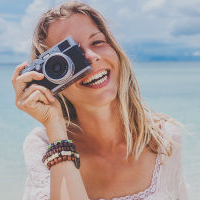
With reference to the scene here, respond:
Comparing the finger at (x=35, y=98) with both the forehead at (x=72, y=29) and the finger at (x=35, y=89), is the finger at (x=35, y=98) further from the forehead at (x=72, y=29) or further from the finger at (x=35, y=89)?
the forehead at (x=72, y=29)

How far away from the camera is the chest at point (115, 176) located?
1.77 m

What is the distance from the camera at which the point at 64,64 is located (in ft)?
5.19

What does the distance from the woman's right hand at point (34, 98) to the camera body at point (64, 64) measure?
5 cm

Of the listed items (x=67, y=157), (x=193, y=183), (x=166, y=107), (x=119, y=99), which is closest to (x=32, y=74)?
(x=67, y=157)

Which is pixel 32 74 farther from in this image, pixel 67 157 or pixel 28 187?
pixel 28 187

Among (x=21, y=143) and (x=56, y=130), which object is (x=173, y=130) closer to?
(x=56, y=130)

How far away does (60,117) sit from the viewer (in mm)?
1665

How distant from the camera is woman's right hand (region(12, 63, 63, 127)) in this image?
62.5 inches

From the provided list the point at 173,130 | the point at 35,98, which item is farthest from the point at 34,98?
the point at 173,130

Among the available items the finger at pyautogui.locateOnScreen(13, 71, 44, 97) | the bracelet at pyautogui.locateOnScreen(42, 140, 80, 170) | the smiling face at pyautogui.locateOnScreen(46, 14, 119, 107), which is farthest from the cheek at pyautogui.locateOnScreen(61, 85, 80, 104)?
the bracelet at pyautogui.locateOnScreen(42, 140, 80, 170)

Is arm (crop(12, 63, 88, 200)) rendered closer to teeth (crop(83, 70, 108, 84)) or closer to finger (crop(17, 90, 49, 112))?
finger (crop(17, 90, 49, 112))

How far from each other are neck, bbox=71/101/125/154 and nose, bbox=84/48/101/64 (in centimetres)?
31

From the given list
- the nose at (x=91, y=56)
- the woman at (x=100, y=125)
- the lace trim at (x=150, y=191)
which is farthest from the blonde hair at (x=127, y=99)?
the nose at (x=91, y=56)

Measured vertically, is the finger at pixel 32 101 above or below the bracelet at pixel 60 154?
above
